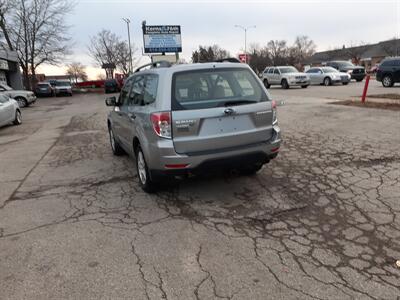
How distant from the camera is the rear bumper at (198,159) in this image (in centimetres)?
443

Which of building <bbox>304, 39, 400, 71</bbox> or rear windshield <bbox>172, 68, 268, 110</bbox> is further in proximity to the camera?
building <bbox>304, 39, 400, 71</bbox>

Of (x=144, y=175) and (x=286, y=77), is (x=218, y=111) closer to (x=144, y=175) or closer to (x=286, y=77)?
(x=144, y=175)

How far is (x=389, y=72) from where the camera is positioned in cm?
2223

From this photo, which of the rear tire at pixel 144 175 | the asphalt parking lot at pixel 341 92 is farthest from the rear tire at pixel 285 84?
the rear tire at pixel 144 175

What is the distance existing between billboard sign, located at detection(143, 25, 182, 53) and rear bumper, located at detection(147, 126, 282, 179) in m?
33.1

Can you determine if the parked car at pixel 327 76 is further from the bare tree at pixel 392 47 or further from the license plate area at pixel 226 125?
the bare tree at pixel 392 47

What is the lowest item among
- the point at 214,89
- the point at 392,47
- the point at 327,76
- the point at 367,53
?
the point at 327,76

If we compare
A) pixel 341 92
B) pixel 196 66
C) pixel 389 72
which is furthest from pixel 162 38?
pixel 196 66

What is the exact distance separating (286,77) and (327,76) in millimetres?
3746

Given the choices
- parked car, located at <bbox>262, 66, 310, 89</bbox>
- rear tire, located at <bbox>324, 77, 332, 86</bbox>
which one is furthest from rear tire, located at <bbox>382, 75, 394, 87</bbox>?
rear tire, located at <bbox>324, 77, 332, 86</bbox>

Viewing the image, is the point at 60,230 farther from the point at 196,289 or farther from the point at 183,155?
the point at 196,289

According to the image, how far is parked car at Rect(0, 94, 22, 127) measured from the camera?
13.4 metres

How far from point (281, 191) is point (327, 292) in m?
2.31

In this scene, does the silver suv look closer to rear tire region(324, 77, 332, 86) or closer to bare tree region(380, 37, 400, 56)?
rear tire region(324, 77, 332, 86)
